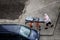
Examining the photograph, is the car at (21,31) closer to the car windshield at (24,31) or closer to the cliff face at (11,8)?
the car windshield at (24,31)

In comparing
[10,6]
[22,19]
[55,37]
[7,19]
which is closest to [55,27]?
[55,37]

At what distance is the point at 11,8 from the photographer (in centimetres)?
1791

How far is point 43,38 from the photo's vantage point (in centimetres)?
1321

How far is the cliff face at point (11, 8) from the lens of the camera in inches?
658

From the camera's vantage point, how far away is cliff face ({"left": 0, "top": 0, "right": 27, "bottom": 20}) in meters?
16.7

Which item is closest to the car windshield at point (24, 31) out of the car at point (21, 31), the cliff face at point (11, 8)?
the car at point (21, 31)

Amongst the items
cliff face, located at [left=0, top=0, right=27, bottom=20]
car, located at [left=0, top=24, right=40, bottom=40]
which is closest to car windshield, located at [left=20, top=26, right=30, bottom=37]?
car, located at [left=0, top=24, right=40, bottom=40]

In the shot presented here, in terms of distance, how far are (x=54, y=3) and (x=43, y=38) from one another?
4.97 meters

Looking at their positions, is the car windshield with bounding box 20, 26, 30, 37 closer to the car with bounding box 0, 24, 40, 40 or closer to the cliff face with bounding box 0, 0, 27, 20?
the car with bounding box 0, 24, 40, 40

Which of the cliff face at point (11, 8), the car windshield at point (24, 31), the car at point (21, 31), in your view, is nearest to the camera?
the car at point (21, 31)

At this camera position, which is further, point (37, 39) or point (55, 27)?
point (55, 27)

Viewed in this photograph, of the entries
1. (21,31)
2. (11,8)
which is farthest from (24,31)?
(11,8)

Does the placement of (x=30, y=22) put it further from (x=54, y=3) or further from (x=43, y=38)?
(x=54, y=3)

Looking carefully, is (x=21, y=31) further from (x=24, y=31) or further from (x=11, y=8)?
(x=11, y=8)
